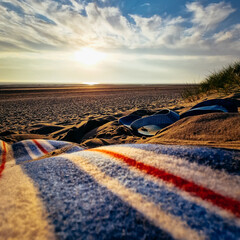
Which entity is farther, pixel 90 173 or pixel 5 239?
pixel 90 173

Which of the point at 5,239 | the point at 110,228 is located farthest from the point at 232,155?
the point at 5,239

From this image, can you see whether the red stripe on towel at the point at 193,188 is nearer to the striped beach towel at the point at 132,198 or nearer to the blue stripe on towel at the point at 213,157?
the striped beach towel at the point at 132,198

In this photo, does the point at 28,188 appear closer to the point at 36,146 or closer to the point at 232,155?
the point at 232,155

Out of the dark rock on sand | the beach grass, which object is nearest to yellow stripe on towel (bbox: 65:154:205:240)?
the dark rock on sand

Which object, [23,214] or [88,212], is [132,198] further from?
[23,214]

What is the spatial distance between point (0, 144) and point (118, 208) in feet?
5.02

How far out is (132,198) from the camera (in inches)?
17.0

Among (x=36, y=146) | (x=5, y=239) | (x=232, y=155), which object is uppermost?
(x=232, y=155)

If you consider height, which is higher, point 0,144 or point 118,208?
point 118,208

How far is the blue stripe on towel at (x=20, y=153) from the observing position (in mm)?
1198

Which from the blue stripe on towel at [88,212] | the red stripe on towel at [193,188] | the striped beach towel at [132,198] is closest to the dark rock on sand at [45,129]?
the striped beach towel at [132,198]

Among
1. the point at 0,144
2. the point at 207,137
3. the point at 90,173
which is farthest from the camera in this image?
the point at 0,144

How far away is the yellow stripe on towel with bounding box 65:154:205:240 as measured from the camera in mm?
328

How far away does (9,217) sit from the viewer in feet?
1.29
